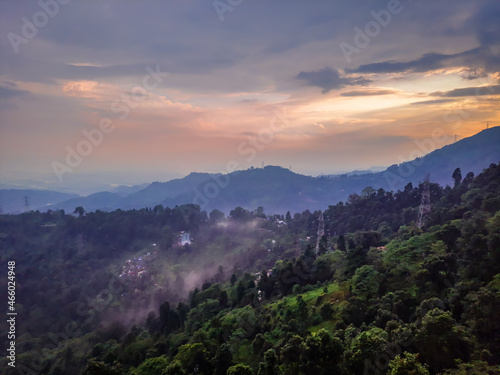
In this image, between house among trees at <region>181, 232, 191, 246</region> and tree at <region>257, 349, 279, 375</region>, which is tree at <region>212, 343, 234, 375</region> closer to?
tree at <region>257, 349, 279, 375</region>

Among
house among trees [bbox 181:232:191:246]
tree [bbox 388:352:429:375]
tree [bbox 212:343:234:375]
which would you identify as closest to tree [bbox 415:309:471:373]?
tree [bbox 388:352:429:375]

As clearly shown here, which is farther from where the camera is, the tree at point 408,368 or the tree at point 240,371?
the tree at point 240,371

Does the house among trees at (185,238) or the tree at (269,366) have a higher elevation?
the tree at (269,366)

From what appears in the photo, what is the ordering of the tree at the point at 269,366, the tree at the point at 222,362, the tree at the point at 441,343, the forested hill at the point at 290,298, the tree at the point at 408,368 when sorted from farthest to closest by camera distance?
the tree at the point at 222,362, the tree at the point at 269,366, the forested hill at the point at 290,298, the tree at the point at 441,343, the tree at the point at 408,368

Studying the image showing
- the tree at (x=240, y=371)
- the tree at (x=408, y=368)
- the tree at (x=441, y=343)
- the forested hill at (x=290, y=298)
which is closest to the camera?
the tree at (x=408, y=368)

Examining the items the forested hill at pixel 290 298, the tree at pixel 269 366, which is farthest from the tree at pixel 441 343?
the tree at pixel 269 366

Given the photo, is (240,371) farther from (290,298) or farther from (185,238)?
(185,238)

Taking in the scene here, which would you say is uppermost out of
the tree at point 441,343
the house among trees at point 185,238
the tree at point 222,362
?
the tree at point 441,343

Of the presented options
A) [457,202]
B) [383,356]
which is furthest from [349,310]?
[457,202]

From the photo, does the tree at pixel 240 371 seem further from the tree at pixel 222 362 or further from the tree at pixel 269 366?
the tree at pixel 222 362
